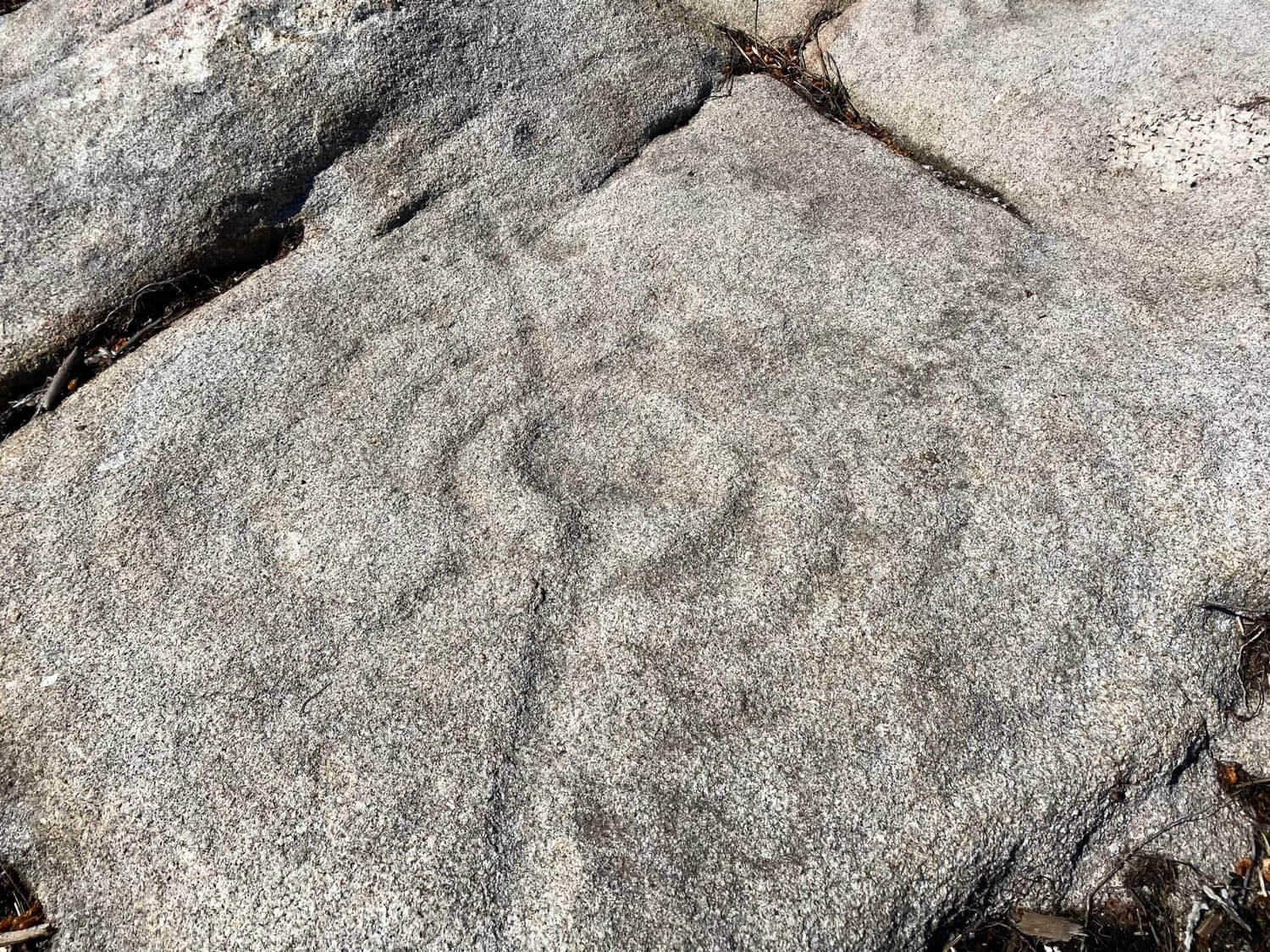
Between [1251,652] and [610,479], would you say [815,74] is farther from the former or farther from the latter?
[1251,652]

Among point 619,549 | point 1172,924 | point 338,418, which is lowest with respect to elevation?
point 1172,924

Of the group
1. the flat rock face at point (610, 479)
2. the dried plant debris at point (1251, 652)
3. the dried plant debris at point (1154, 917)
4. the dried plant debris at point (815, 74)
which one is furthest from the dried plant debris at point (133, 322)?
the dried plant debris at point (1251, 652)

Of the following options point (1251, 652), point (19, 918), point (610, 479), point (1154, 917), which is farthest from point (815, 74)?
point (19, 918)

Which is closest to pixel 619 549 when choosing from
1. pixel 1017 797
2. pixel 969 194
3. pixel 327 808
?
pixel 327 808

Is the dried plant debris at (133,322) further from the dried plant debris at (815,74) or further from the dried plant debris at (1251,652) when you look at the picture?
the dried plant debris at (1251,652)

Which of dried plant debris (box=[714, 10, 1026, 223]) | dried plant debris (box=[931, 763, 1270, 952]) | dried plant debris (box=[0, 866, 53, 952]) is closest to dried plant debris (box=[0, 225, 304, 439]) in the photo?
dried plant debris (box=[0, 866, 53, 952])

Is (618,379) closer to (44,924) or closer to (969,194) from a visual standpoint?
(969,194)
